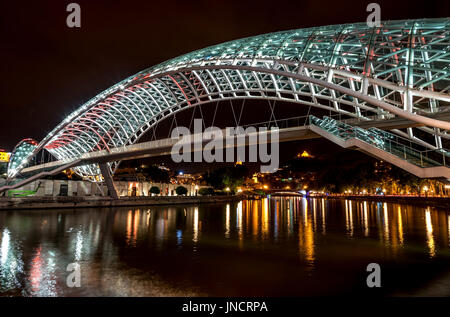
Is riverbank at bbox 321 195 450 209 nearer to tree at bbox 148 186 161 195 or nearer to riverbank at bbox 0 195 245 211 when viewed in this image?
riverbank at bbox 0 195 245 211

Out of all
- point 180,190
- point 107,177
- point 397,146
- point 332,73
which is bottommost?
point 180,190

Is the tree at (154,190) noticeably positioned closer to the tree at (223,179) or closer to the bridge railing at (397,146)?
the tree at (223,179)

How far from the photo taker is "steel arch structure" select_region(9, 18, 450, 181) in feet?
53.6

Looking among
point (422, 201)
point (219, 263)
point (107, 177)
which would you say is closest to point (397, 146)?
point (219, 263)

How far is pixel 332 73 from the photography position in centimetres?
1819

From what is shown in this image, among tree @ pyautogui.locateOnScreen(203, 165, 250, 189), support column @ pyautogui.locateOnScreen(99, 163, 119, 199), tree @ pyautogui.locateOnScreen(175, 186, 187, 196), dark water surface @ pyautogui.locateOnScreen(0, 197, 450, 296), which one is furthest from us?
tree @ pyautogui.locateOnScreen(203, 165, 250, 189)

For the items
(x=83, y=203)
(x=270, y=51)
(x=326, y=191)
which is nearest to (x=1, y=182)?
(x=83, y=203)

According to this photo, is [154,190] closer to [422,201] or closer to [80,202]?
[80,202]

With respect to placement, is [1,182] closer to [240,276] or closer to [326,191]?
[240,276]

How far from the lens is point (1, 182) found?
154ft

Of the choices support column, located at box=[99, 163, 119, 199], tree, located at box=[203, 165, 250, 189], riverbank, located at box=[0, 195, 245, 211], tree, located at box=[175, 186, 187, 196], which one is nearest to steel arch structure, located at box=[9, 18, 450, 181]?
support column, located at box=[99, 163, 119, 199]

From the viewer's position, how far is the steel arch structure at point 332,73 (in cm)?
1634

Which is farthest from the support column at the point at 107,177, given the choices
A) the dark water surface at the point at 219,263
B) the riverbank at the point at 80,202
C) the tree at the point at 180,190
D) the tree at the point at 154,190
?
the dark water surface at the point at 219,263

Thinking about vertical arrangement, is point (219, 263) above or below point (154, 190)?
below
